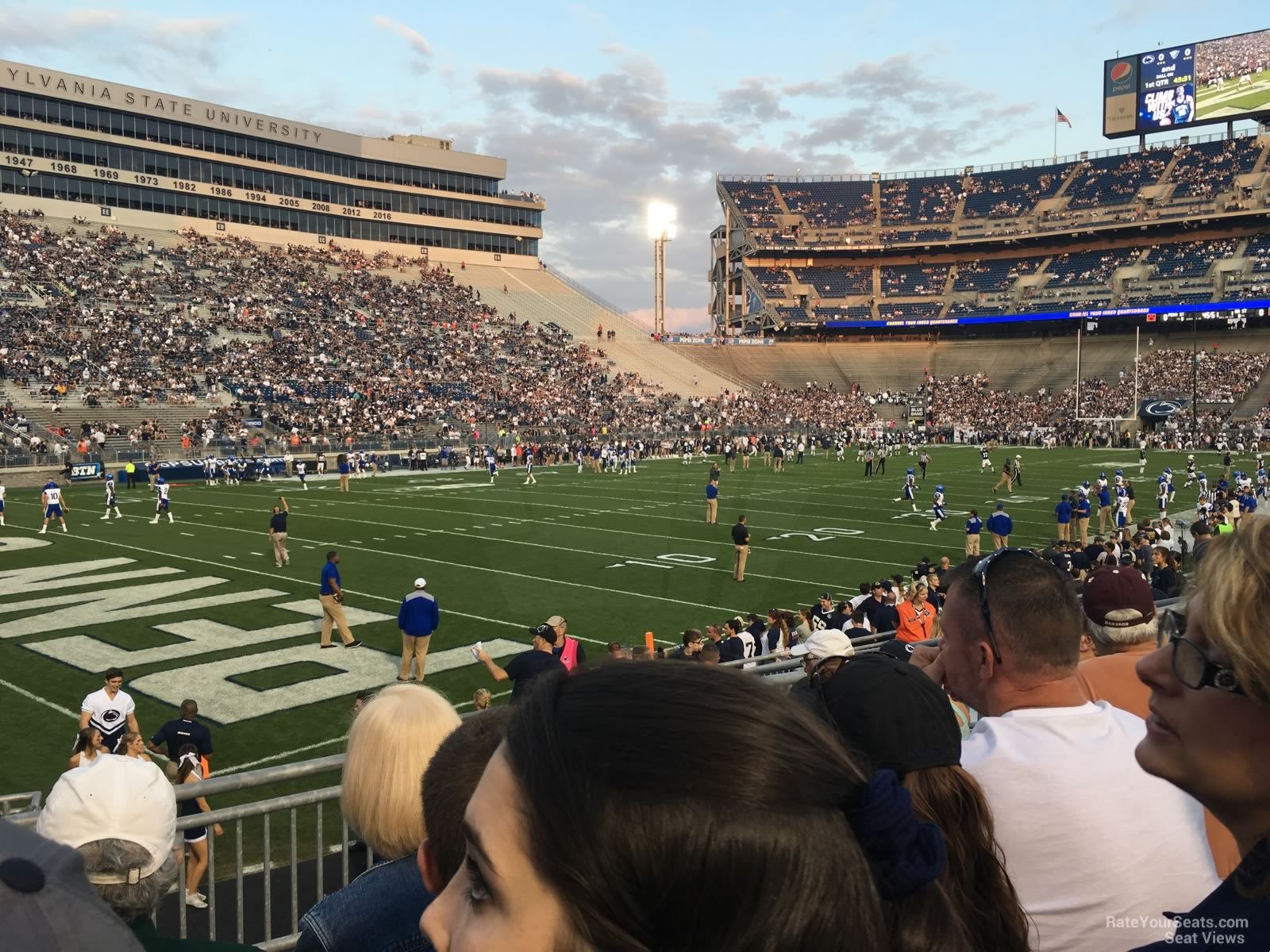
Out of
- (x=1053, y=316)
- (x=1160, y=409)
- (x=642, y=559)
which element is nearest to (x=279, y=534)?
(x=642, y=559)

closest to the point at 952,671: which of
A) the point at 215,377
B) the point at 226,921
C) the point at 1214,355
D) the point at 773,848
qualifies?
the point at 773,848

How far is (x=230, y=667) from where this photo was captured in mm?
11914

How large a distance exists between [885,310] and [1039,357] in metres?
12.7

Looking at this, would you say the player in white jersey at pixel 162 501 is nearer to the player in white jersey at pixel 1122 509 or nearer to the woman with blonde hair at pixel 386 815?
the player in white jersey at pixel 1122 509

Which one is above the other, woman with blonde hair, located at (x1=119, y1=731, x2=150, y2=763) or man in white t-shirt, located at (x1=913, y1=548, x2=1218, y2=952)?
man in white t-shirt, located at (x1=913, y1=548, x2=1218, y2=952)

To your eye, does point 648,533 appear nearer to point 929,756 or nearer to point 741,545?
point 741,545

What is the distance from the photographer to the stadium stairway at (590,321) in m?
64.6

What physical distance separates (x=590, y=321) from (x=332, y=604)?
5758 cm

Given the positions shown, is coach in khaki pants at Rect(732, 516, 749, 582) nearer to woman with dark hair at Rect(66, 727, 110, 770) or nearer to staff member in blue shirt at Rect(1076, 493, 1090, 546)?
staff member in blue shirt at Rect(1076, 493, 1090, 546)

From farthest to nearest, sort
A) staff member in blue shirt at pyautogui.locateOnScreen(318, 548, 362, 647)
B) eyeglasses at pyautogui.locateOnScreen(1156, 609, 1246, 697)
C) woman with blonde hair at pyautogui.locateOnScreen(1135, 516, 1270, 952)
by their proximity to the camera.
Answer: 1. staff member in blue shirt at pyautogui.locateOnScreen(318, 548, 362, 647)
2. eyeglasses at pyautogui.locateOnScreen(1156, 609, 1246, 697)
3. woman with blonde hair at pyautogui.locateOnScreen(1135, 516, 1270, 952)

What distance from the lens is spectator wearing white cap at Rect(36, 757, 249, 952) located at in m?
2.07

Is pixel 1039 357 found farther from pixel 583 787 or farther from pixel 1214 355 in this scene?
pixel 583 787

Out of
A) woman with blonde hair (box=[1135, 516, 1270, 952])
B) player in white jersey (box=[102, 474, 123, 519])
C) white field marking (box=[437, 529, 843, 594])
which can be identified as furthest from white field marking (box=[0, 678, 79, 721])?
player in white jersey (box=[102, 474, 123, 519])

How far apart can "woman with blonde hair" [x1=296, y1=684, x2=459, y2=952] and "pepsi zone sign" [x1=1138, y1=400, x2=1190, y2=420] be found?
211 ft
